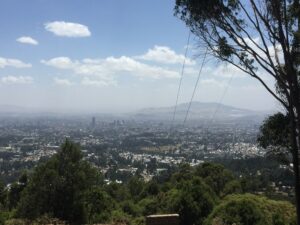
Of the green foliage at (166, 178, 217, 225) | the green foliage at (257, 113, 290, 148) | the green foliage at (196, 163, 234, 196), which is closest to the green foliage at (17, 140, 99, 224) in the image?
the green foliage at (166, 178, 217, 225)

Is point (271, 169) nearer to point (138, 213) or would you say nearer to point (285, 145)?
point (138, 213)

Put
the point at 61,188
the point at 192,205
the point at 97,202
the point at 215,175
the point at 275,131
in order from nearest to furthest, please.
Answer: the point at 275,131
the point at 192,205
the point at 61,188
the point at 97,202
the point at 215,175

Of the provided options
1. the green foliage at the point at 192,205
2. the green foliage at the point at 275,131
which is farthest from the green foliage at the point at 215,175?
the green foliage at the point at 275,131

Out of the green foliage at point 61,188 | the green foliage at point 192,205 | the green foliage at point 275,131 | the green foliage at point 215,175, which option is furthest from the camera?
the green foliage at point 215,175

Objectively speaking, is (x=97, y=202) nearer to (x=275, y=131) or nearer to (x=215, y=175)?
(x=215, y=175)

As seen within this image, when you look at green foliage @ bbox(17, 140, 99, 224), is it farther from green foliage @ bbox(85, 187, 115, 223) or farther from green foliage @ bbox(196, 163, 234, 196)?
green foliage @ bbox(196, 163, 234, 196)

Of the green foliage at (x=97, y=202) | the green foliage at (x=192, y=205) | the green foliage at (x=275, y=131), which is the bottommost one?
the green foliage at (x=97, y=202)

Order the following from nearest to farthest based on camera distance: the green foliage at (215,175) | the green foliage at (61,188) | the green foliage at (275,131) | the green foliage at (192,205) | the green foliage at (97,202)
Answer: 1. the green foliage at (275,131)
2. the green foliage at (192,205)
3. the green foliage at (61,188)
4. the green foliage at (97,202)
5. the green foliage at (215,175)

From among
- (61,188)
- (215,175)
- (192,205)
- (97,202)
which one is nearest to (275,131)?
(192,205)

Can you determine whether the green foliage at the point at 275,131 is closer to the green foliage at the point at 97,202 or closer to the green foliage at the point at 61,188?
the green foliage at the point at 61,188

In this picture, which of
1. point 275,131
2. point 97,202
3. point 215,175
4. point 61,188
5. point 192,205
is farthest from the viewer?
point 215,175

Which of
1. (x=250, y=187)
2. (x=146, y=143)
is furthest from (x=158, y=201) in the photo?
(x=146, y=143)
